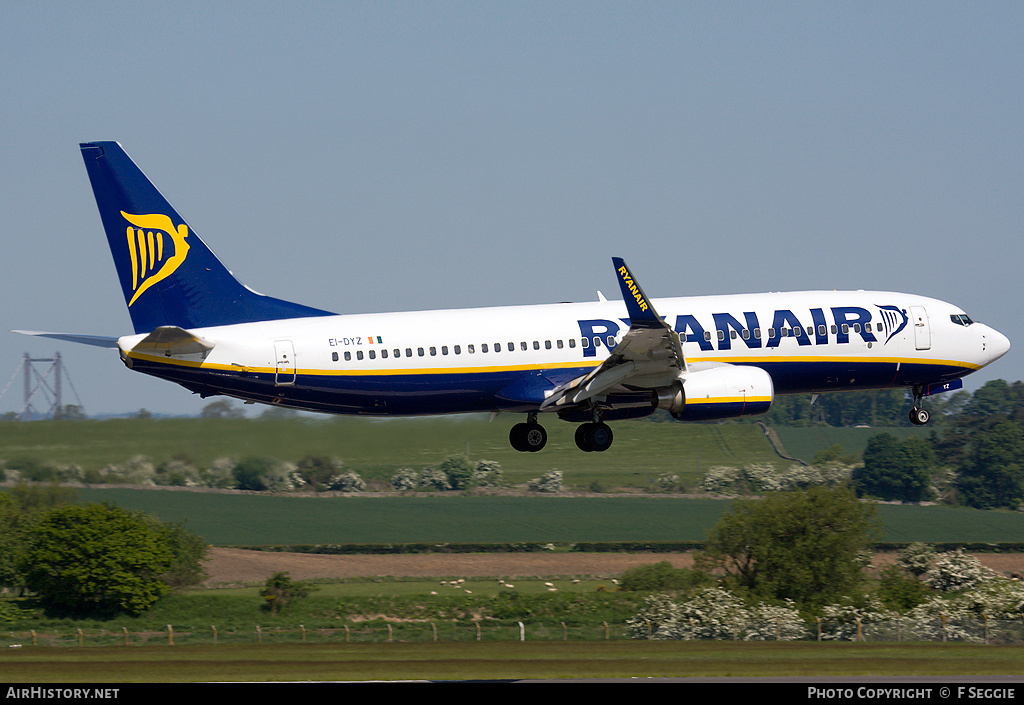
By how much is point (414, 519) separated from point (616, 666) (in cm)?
5241

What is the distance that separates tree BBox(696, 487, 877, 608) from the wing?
4566cm

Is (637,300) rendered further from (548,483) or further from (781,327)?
(548,483)

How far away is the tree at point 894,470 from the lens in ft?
408

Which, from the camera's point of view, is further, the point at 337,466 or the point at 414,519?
the point at 414,519

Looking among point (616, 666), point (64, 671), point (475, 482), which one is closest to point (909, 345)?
point (616, 666)

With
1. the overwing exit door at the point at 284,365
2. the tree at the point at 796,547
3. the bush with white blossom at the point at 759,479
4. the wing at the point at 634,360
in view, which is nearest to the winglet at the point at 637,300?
the wing at the point at 634,360

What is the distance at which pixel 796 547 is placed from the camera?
8838 centimetres

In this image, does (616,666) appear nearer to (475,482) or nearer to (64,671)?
(64,671)

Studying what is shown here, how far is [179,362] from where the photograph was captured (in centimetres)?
4041

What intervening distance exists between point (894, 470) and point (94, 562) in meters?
75.1

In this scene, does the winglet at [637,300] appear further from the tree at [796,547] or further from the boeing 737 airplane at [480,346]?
the tree at [796,547]

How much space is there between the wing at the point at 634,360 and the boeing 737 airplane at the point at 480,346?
0.06 metres

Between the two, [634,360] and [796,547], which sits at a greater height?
[634,360]

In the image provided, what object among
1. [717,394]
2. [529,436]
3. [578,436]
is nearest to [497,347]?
[529,436]
